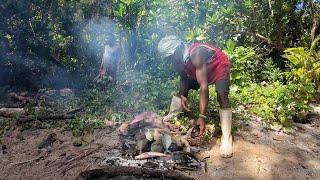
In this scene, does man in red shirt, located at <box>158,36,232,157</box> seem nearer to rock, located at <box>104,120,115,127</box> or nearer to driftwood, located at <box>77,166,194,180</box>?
driftwood, located at <box>77,166,194,180</box>

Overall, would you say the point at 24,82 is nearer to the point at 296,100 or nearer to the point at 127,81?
the point at 127,81

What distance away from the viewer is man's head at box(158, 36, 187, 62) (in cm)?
494

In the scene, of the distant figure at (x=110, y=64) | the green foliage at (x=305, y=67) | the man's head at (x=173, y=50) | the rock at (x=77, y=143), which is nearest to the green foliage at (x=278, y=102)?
the green foliage at (x=305, y=67)

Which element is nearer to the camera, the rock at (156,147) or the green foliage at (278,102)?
the rock at (156,147)

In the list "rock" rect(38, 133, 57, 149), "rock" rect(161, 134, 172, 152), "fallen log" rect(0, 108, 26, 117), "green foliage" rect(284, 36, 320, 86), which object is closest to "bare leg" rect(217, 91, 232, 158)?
"rock" rect(161, 134, 172, 152)

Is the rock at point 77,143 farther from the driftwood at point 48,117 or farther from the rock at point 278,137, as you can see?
the rock at point 278,137

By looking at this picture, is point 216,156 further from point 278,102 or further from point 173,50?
point 278,102

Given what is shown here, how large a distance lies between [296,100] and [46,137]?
13.2 feet

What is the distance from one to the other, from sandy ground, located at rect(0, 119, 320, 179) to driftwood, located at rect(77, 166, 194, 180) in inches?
9.4

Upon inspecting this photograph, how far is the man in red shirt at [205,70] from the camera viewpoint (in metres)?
4.67

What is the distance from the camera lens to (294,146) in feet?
16.9

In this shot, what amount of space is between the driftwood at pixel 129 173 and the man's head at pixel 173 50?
1583mm

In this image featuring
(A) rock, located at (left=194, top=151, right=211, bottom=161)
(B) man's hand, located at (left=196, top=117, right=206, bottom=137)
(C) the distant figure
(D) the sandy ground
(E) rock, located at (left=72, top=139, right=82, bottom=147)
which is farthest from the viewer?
(C) the distant figure

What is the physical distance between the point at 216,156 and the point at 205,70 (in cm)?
107
